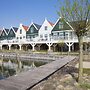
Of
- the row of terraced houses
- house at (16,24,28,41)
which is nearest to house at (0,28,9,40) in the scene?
the row of terraced houses

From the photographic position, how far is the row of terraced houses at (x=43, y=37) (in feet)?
114

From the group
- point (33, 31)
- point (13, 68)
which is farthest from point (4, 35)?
point (13, 68)

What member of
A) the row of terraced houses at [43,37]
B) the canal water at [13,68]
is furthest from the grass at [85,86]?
the row of terraced houses at [43,37]

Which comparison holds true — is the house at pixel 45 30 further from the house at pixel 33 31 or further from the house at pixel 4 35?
the house at pixel 4 35

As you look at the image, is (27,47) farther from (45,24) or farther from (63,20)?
(63,20)

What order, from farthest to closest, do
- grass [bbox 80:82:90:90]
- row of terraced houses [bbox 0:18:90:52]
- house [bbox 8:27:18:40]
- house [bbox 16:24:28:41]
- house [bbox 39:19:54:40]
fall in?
1. house [bbox 8:27:18:40]
2. house [bbox 16:24:28:41]
3. house [bbox 39:19:54:40]
4. row of terraced houses [bbox 0:18:90:52]
5. grass [bbox 80:82:90:90]

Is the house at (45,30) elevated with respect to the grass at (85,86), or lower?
elevated

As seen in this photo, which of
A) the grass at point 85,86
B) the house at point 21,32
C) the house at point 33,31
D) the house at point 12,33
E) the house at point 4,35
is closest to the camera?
the grass at point 85,86

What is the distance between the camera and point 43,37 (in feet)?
134

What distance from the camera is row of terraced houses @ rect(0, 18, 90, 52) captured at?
34662mm

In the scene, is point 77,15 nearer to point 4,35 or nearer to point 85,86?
point 85,86

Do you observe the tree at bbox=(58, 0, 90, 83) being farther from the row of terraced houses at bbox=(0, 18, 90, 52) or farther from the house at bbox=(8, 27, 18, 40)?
the house at bbox=(8, 27, 18, 40)

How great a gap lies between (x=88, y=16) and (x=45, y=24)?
32.6 meters

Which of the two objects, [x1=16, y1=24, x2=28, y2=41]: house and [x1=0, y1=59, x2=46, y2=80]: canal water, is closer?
[x1=0, y1=59, x2=46, y2=80]: canal water
